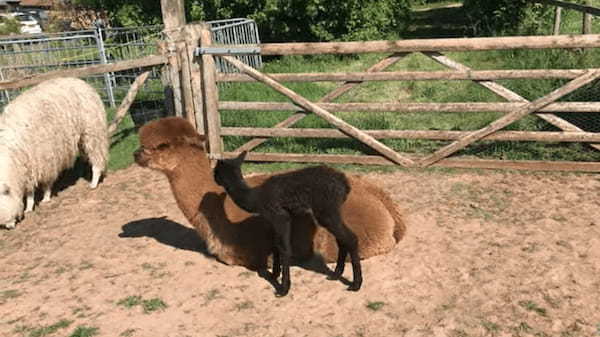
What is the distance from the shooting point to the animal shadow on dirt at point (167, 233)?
5.10 metres

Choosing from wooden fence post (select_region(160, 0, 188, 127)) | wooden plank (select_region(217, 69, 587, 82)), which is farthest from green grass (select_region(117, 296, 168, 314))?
wooden fence post (select_region(160, 0, 188, 127))

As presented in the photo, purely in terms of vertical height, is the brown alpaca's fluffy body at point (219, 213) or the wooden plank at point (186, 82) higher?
the wooden plank at point (186, 82)

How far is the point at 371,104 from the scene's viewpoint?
6770mm

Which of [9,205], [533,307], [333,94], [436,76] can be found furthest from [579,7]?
[9,205]

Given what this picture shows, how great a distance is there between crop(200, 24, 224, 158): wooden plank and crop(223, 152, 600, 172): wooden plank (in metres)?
0.21

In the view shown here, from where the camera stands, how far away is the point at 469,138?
258 inches

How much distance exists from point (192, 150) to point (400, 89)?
23.3 feet

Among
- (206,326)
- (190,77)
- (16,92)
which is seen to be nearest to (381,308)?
(206,326)

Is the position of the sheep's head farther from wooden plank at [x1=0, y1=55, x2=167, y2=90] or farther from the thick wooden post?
the thick wooden post

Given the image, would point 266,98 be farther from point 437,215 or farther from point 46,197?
point 437,215

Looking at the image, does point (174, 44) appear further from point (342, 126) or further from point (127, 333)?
point (127, 333)

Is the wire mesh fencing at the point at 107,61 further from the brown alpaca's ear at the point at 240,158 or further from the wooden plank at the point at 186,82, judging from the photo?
the brown alpaca's ear at the point at 240,158

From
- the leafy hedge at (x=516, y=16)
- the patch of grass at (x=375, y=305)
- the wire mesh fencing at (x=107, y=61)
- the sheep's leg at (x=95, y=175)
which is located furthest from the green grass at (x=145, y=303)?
the leafy hedge at (x=516, y=16)

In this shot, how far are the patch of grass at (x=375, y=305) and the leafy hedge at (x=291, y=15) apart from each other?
37.5 ft
